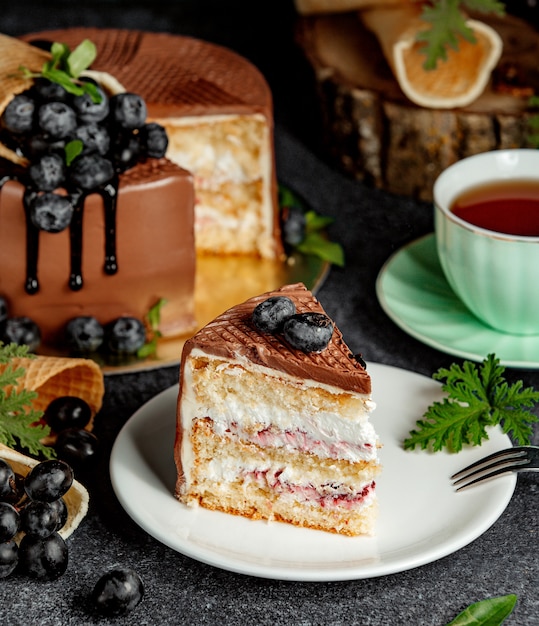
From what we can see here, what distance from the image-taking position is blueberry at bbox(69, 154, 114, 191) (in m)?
2.46

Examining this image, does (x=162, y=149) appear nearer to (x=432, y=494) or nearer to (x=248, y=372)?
(x=248, y=372)

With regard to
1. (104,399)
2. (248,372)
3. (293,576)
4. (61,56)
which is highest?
(61,56)

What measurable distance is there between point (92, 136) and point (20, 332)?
0.51 meters

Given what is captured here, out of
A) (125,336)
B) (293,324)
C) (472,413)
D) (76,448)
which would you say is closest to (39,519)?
(76,448)

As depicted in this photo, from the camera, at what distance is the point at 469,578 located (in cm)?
187

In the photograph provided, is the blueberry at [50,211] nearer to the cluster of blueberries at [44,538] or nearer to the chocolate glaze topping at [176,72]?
the chocolate glaze topping at [176,72]

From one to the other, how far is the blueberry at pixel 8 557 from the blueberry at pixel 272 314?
0.59 metres

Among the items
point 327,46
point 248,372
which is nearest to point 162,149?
point 248,372

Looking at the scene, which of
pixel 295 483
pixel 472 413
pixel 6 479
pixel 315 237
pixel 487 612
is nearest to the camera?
pixel 487 612

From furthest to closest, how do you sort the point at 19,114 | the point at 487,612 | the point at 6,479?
1. the point at 19,114
2. the point at 6,479
3. the point at 487,612

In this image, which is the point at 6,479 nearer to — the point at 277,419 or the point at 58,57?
the point at 277,419

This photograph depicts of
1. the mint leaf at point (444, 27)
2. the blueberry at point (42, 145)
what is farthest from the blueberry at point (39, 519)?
the mint leaf at point (444, 27)

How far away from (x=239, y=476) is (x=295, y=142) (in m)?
1.88

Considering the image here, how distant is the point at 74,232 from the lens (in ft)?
8.27
